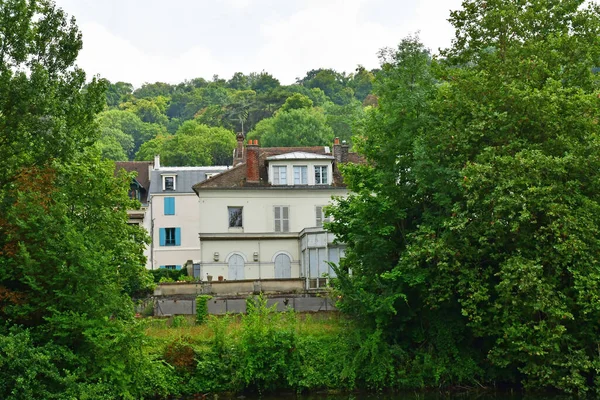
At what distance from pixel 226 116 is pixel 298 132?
35369 mm

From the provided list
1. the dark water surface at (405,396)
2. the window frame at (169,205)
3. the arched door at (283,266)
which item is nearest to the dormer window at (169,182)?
the window frame at (169,205)

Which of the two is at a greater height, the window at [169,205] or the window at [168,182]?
the window at [168,182]

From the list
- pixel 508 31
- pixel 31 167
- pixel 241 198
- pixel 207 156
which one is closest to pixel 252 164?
pixel 241 198

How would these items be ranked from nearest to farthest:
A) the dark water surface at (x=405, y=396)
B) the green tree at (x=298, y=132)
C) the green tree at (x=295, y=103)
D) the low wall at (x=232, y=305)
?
the dark water surface at (x=405, y=396)
the low wall at (x=232, y=305)
the green tree at (x=298, y=132)
the green tree at (x=295, y=103)

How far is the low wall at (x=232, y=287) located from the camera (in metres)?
36.3

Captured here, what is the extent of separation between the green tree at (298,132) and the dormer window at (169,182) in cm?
2760

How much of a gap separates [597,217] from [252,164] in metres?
25.5

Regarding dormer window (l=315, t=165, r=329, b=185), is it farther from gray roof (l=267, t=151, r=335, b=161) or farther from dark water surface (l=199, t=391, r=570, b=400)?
dark water surface (l=199, t=391, r=570, b=400)

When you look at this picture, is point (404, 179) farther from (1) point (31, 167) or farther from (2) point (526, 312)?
(1) point (31, 167)

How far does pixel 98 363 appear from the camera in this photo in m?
23.6

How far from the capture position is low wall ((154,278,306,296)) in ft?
119

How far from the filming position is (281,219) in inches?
1863

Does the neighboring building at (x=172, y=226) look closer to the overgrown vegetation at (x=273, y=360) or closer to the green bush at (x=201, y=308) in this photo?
the green bush at (x=201, y=308)

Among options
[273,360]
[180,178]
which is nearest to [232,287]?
[273,360]
